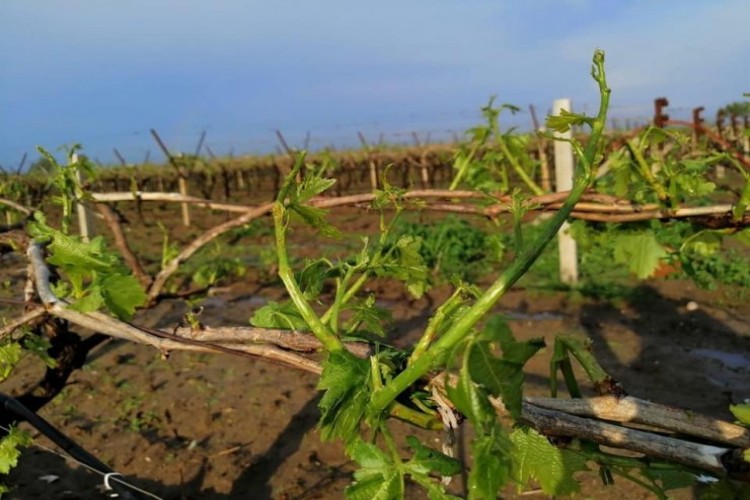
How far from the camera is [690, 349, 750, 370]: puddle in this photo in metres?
5.07

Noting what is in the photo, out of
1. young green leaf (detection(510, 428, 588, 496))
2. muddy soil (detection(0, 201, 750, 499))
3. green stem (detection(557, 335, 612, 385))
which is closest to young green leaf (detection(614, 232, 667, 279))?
muddy soil (detection(0, 201, 750, 499))

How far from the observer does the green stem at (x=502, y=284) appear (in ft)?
2.80

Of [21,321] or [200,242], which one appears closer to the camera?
[21,321]

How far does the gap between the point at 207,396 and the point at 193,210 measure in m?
16.1

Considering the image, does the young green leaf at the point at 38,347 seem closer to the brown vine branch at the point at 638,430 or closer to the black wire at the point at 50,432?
the black wire at the point at 50,432

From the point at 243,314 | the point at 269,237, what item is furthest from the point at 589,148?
the point at 269,237

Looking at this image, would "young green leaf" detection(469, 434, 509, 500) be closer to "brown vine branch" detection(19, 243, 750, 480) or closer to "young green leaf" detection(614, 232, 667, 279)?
"brown vine branch" detection(19, 243, 750, 480)

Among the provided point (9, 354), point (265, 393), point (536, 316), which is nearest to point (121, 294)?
point (9, 354)

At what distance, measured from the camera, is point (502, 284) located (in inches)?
33.9

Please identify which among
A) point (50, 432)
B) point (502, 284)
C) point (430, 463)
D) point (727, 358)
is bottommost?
point (727, 358)

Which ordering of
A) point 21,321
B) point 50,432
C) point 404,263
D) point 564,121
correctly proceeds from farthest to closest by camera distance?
point 50,432, point 21,321, point 404,263, point 564,121

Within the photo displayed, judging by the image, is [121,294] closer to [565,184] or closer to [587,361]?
[587,361]

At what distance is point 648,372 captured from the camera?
5.05 m

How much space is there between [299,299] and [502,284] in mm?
366
